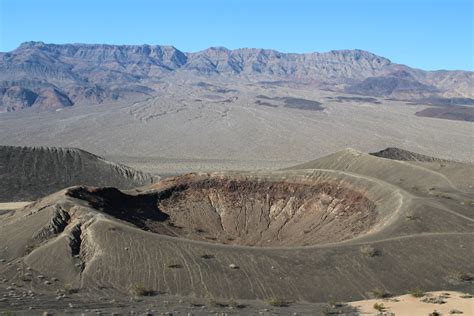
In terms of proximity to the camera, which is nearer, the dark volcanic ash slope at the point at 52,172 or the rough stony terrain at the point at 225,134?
the dark volcanic ash slope at the point at 52,172

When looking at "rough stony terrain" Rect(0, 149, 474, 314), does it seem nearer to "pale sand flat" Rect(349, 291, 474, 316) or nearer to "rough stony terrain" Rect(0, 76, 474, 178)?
"pale sand flat" Rect(349, 291, 474, 316)

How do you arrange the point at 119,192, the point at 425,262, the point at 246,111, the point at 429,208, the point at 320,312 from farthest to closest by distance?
the point at 246,111 → the point at 119,192 → the point at 429,208 → the point at 425,262 → the point at 320,312

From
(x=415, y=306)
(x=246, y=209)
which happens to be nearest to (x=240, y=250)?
(x=415, y=306)

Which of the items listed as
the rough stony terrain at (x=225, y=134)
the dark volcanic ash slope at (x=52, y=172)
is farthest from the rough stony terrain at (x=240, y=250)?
the rough stony terrain at (x=225, y=134)

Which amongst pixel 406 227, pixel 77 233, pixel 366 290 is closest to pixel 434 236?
pixel 406 227

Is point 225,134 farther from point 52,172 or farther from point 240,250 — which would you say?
point 240,250

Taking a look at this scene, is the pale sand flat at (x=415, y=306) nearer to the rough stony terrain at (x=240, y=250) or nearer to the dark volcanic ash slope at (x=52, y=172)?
the rough stony terrain at (x=240, y=250)

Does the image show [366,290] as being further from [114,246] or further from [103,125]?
[103,125]
